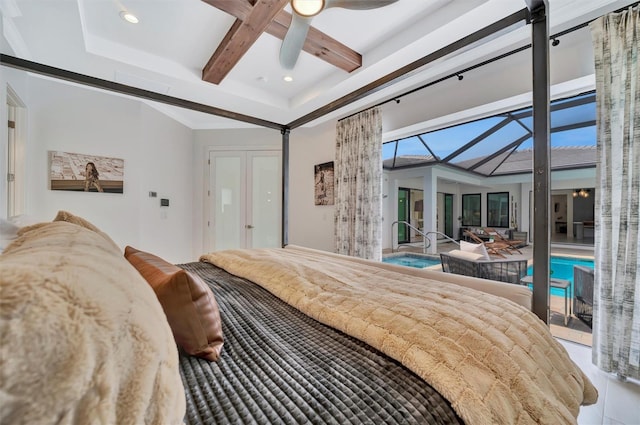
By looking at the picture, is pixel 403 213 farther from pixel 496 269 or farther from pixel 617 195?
pixel 617 195

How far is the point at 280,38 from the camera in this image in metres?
2.44

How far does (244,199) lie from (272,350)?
4.26 metres

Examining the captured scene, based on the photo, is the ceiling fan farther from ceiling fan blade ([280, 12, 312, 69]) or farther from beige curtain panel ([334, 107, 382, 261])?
beige curtain panel ([334, 107, 382, 261])

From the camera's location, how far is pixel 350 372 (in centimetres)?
75

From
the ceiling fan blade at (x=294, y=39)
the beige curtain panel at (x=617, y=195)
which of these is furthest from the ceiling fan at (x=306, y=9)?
the beige curtain panel at (x=617, y=195)

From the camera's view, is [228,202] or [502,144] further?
[502,144]

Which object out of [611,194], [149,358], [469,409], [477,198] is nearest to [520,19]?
[611,194]

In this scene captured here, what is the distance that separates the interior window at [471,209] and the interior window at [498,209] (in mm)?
372

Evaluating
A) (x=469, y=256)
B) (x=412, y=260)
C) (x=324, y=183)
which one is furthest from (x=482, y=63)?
(x=412, y=260)

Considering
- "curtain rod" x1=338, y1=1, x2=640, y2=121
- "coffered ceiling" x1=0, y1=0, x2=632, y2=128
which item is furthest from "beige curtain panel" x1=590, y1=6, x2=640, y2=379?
"coffered ceiling" x1=0, y1=0, x2=632, y2=128

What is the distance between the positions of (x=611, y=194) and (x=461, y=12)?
172cm

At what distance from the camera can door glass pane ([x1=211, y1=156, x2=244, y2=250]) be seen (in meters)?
4.79

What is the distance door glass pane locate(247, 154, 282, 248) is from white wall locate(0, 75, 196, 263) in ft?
3.64

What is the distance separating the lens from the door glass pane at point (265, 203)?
4871 mm
